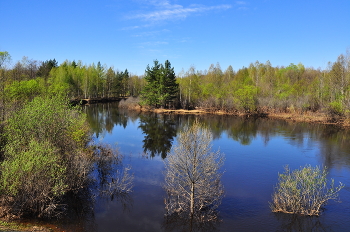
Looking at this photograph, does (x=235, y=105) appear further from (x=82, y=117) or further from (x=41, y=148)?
(x=41, y=148)

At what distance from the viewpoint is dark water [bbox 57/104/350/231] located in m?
15.8

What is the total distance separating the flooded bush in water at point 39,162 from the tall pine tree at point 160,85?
2030 inches

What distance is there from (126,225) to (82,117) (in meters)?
11.3

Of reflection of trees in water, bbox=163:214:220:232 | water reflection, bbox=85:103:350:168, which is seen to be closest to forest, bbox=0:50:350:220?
reflection of trees in water, bbox=163:214:220:232

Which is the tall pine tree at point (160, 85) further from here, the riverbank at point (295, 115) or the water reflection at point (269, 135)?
the water reflection at point (269, 135)

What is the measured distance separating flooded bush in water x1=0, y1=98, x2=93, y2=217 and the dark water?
7.34ft

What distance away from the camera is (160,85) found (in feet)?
234

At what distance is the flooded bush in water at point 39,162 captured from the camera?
14.4 metres

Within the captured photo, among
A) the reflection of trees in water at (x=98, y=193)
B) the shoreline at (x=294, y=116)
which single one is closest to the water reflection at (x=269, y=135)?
the shoreline at (x=294, y=116)

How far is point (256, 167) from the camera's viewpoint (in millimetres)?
26172

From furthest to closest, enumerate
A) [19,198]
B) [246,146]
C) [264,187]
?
[246,146] → [264,187] → [19,198]

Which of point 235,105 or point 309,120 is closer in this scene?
point 309,120

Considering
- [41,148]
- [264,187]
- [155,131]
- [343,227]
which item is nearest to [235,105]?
[155,131]

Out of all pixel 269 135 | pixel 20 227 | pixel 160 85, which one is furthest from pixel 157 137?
pixel 160 85
